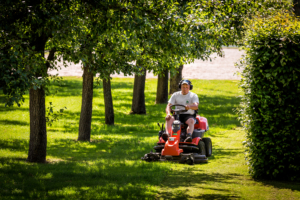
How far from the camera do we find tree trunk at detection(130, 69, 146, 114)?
19594mm

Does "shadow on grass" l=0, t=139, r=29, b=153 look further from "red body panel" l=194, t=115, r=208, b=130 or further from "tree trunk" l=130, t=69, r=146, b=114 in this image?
"tree trunk" l=130, t=69, r=146, b=114

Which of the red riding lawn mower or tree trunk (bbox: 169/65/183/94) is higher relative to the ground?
tree trunk (bbox: 169/65/183/94)

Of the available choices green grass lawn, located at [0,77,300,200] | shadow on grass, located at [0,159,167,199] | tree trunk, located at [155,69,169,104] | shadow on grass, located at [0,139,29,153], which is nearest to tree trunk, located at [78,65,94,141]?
green grass lawn, located at [0,77,300,200]

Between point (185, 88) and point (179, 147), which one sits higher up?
point (185, 88)

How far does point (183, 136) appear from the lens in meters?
10.1

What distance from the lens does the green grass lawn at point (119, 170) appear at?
23.0ft

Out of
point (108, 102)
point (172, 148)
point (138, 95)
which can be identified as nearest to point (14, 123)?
point (108, 102)

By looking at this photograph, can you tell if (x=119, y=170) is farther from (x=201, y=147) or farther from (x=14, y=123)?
(x=14, y=123)

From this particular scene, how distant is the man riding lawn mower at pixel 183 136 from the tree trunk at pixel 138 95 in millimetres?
9069

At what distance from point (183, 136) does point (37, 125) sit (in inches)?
146

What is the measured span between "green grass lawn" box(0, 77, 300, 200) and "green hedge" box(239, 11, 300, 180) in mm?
481

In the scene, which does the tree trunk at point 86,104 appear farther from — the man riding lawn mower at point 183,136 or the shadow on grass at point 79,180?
the man riding lawn mower at point 183,136

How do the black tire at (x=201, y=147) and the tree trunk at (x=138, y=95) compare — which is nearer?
the black tire at (x=201, y=147)

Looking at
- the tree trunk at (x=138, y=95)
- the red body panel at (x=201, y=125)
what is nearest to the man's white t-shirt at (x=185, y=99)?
the red body panel at (x=201, y=125)
